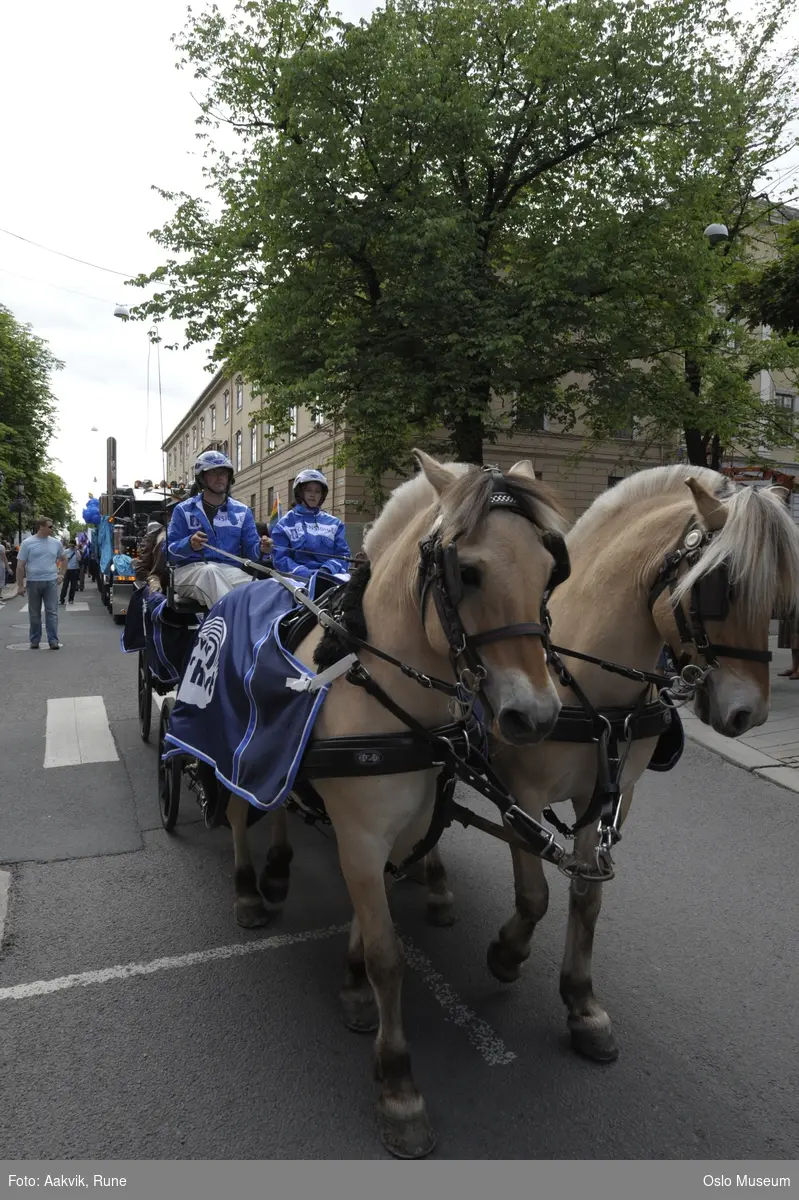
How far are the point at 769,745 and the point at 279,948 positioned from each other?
210 inches

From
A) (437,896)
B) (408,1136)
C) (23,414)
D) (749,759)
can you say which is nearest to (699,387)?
(749,759)

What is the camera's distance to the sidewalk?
6.20 metres

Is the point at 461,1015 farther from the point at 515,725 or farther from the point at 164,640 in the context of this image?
the point at 164,640

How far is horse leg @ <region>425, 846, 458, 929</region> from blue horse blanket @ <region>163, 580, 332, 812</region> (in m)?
1.27

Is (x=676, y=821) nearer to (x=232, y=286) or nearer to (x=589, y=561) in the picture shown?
(x=589, y=561)

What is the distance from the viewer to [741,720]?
2244 millimetres

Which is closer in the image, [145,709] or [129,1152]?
[129,1152]

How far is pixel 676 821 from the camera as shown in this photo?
5.13 m

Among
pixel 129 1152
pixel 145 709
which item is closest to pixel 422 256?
pixel 145 709

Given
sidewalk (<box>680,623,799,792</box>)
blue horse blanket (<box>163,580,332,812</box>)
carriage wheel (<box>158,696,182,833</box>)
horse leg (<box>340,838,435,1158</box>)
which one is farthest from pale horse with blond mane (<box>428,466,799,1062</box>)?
sidewalk (<box>680,623,799,792</box>)

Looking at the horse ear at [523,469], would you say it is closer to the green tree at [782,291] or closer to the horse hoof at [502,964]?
the horse hoof at [502,964]

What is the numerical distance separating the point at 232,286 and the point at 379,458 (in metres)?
4.62

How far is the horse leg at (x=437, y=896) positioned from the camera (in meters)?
3.62

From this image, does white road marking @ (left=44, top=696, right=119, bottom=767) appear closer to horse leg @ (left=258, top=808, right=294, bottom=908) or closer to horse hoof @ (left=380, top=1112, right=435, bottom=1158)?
horse leg @ (left=258, top=808, right=294, bottom=908)
